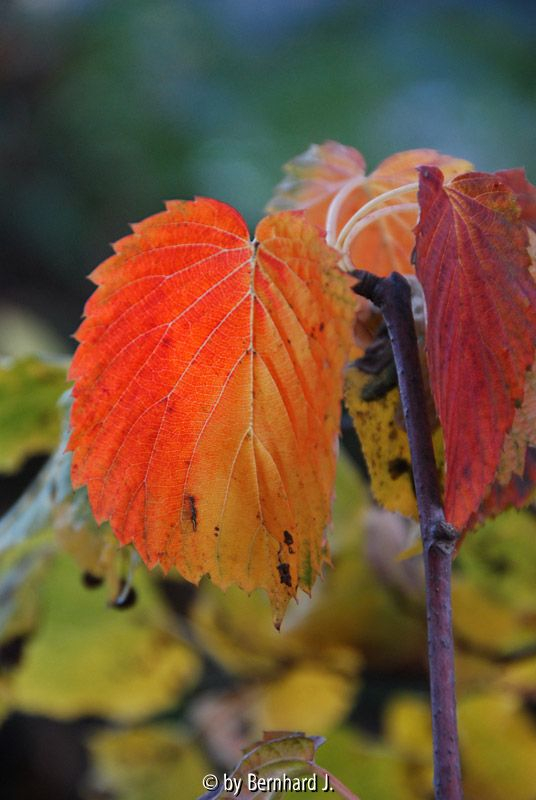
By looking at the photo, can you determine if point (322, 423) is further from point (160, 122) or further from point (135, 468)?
point (160, 122)

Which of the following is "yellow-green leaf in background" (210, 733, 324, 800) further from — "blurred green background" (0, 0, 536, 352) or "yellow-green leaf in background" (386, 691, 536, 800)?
"blurred green background" (0, 0, 536, 352)

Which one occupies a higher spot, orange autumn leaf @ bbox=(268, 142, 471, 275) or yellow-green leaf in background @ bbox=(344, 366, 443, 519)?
orange autumn leaf @ bbox=(268, 142, 471, 275)

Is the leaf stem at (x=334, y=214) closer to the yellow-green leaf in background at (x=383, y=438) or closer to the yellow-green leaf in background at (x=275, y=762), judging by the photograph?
the yellow-green leaf in background at (x=383, y=438)

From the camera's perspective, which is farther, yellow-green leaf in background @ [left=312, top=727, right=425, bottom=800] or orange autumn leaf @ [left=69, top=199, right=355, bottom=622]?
yellow-green leaf in background @ [left=312, top=727, right=425, bottom=800]

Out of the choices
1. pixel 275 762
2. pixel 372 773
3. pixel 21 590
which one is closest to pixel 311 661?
pixel 372 773

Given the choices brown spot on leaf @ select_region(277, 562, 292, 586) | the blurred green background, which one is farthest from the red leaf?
the blurred green background

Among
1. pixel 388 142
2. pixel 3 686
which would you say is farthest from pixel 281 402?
pixel 388 142
